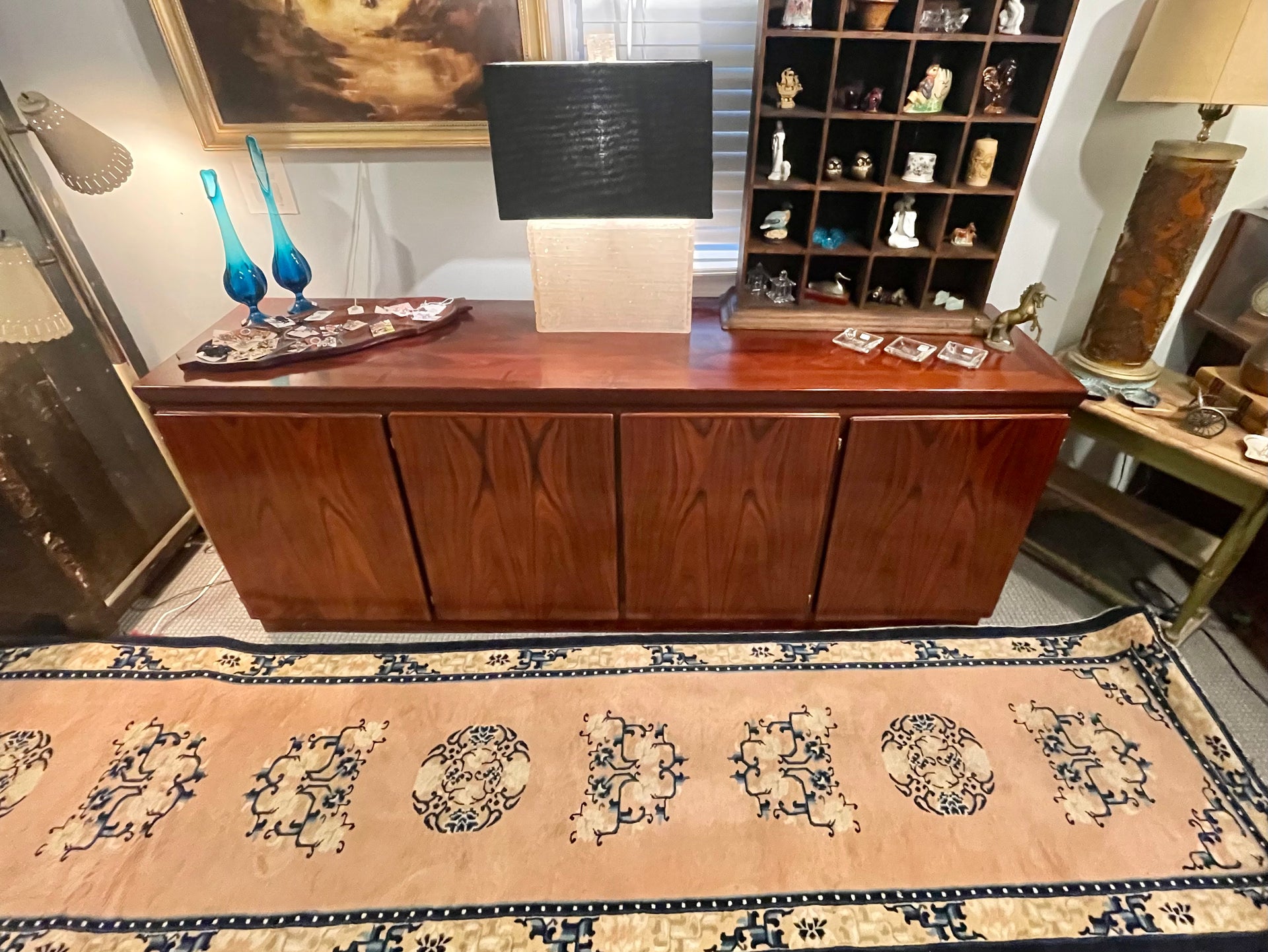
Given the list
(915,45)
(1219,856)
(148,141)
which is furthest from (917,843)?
(148,141)

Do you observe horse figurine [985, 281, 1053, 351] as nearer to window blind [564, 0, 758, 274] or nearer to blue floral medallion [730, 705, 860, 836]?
window blind [564, 0, 758, 274]

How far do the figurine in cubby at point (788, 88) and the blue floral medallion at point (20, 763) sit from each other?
2.08 meters

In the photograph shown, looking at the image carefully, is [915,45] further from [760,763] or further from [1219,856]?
[1219,856]

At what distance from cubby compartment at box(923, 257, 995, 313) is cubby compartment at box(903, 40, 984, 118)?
315 mm

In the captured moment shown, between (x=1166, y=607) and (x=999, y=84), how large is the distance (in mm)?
1395

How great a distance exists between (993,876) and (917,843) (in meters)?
0.14

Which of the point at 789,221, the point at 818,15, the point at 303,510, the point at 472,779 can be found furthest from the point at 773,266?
the point at 472,779

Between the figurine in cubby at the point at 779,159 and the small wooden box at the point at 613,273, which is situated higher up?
the figurine in cubby at the point at 779,159

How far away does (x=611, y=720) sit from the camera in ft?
4.86

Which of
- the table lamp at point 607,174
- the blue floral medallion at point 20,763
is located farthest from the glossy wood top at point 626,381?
the blue floral medallion at point 20,763

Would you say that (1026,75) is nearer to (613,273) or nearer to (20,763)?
(613,273)

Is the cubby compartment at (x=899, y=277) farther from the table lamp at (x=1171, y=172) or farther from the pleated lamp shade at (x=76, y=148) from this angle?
the pleated lamp shade at (x=76, y=148)

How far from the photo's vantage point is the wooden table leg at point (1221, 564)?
4.46 ft

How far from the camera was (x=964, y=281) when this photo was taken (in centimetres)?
154
